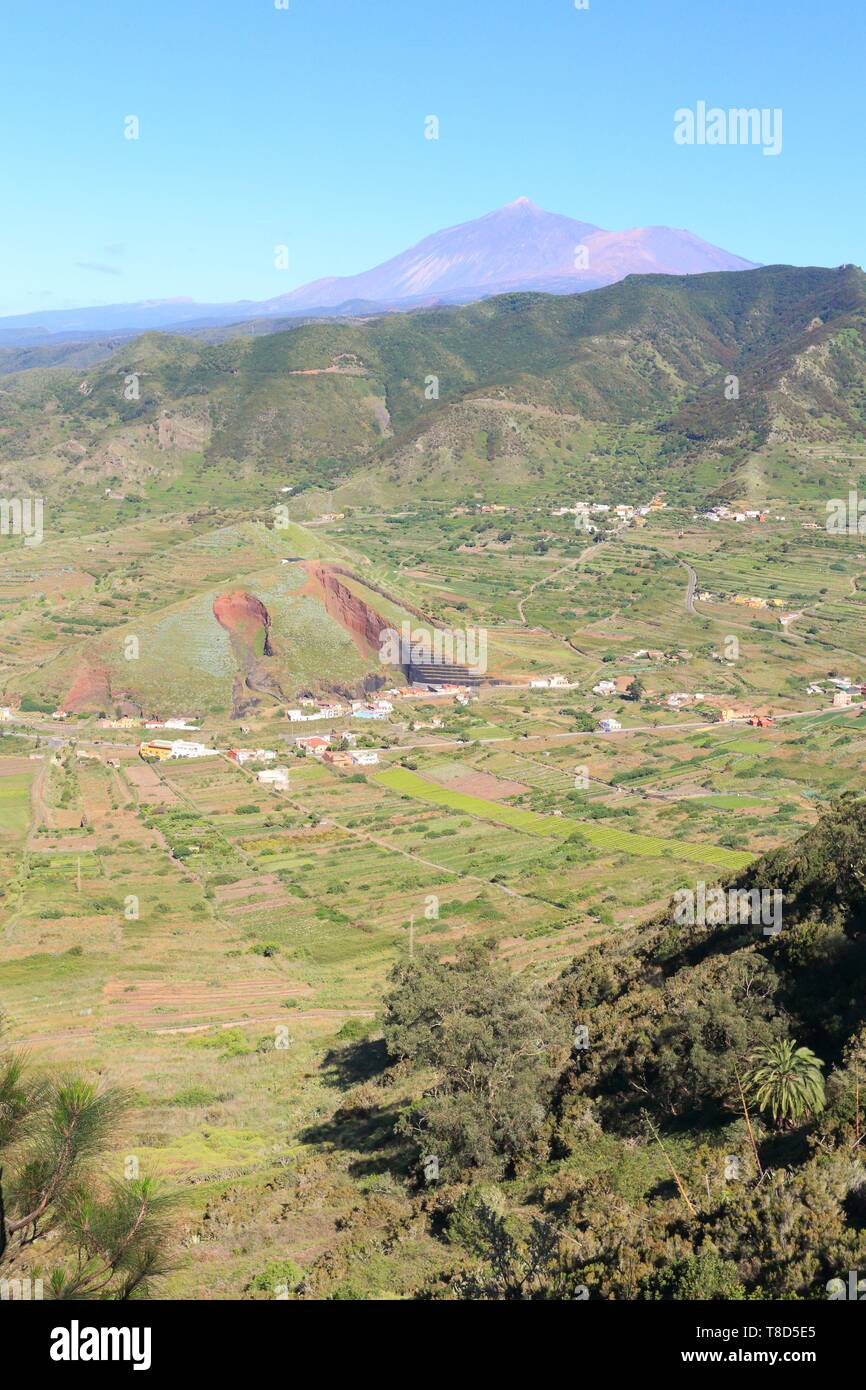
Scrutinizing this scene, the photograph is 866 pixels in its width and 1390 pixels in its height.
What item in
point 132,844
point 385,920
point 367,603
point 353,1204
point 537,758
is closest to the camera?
point 353,1204

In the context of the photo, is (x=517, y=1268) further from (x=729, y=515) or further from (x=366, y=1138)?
(x=729, y=515)

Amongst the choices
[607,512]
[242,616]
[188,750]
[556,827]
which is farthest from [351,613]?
[607,512]

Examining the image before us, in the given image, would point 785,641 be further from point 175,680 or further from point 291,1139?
point 291,1139

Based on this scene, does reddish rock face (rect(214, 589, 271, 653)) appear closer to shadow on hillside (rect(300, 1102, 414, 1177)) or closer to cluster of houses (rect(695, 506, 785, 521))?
shadow on hillside (rect(300, 1102, 414, 1177))

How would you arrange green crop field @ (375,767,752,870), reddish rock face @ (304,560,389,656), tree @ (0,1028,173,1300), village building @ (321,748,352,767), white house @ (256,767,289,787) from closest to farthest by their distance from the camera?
tree @ (0,1028,173,1300)
green crop field @ (375,767,752,870)
white house @ (256,767,289,787)
village building @ (321,748,352,767)
reddish rock face @ (304,560,389,656)

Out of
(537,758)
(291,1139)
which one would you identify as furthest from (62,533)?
(291,1139)

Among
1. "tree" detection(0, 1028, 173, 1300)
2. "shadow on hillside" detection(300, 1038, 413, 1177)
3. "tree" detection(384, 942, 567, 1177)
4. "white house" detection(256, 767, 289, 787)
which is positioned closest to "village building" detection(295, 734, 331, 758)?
"white house" detection(256, 767, 289, 787)
